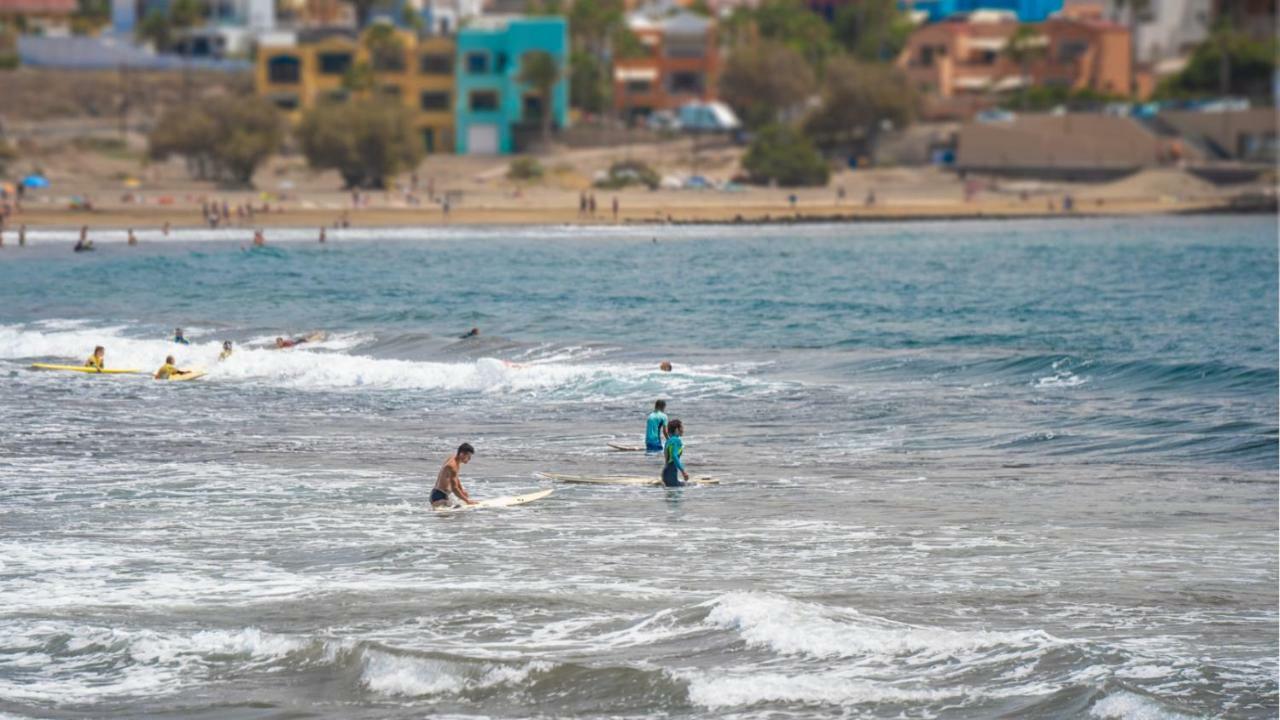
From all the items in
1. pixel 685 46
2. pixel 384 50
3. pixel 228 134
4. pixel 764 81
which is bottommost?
pixel 228 134

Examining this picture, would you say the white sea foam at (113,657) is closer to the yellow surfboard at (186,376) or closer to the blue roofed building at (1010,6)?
the yellow surfboard at (186,376)

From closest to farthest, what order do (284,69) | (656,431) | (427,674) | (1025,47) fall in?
(427,674) < (656,431) < (284,69) < (1025,47)

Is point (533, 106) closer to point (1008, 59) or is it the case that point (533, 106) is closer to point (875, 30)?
point (1008, 59)

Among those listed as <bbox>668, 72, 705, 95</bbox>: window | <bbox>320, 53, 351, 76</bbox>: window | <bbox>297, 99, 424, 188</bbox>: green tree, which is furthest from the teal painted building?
<bbox>668, 72, 705, 95</bbox>: window

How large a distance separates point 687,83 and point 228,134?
5281 cm

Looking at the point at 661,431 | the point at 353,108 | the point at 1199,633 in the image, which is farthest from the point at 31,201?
the point at 1199,633

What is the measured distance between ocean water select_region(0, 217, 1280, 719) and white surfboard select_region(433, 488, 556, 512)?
0.91 feet

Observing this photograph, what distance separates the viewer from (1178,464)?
89.6ft

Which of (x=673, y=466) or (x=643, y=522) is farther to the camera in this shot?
(x=673, y=466)

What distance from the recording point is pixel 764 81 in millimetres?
125812

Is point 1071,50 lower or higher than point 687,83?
higher

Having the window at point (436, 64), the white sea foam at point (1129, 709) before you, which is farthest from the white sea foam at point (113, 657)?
the window at point (436, 64)

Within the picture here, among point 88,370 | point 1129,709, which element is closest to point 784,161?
point 88,370

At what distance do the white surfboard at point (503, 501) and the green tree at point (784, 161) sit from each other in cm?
8794
